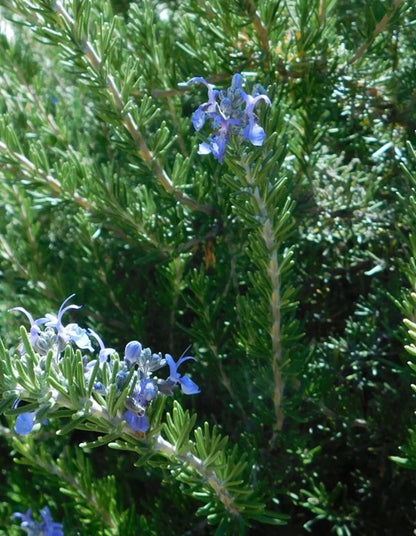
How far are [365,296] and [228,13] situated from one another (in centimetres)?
63

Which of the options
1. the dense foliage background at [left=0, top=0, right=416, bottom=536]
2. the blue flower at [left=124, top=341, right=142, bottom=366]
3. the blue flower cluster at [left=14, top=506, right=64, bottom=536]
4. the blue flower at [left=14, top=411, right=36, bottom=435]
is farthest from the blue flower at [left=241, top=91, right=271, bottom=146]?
the blue flower cluster at [left=14, top=506, right=64, bottom=536]

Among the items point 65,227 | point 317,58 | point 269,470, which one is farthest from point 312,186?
point 65,227

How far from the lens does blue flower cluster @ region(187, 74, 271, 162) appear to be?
897 millimetres

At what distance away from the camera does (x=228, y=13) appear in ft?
4.13

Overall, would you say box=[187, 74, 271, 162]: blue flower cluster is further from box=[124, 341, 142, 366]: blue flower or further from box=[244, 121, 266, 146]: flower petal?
box=[124, 341, 142, 366]: blue flower

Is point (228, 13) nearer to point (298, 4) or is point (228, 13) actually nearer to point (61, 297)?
point (298, 4)

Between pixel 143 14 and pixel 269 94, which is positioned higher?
pixel 143 14

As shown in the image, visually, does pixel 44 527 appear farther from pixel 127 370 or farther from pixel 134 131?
pixel 134 131

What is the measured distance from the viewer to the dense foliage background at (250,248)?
3.82ft

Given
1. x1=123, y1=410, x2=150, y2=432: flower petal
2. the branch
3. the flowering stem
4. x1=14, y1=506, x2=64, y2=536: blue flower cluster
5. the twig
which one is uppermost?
the twig

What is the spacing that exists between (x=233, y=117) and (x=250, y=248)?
0.31 metres

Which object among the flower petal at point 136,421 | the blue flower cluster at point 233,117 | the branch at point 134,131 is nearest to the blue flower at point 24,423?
the flower petal at point 136,421

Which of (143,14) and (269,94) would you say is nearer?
(269,94)

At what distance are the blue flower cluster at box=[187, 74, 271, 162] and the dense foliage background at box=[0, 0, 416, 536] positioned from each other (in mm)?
175
